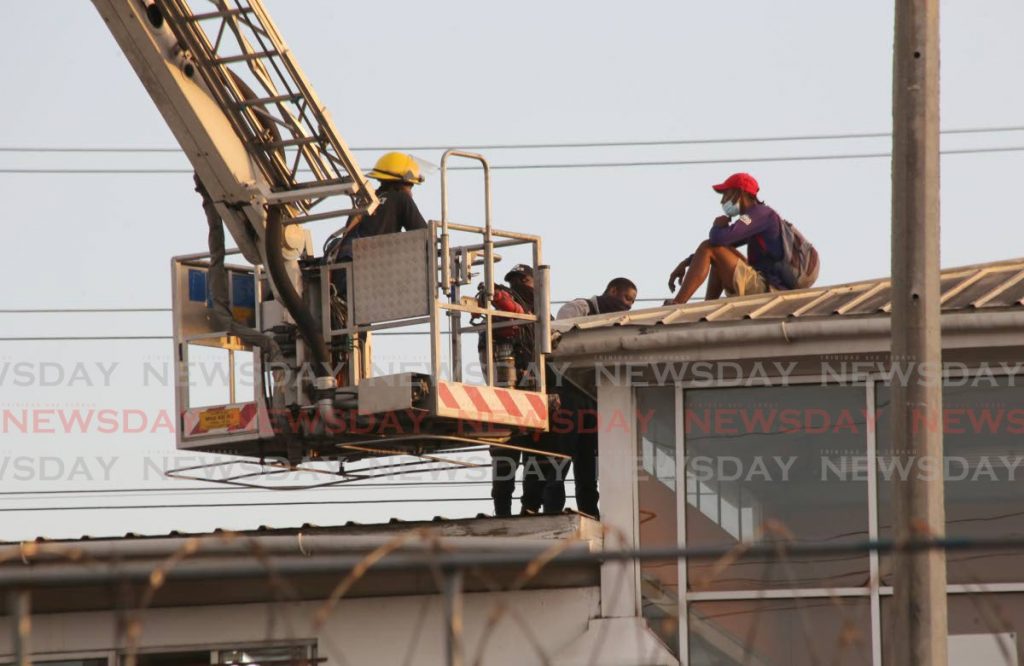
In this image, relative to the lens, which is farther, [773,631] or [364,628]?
[364,628]

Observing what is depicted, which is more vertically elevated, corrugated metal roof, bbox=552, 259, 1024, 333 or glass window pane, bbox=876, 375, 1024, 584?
corrugated metal roof, bbox=552, 259, 1024, 333

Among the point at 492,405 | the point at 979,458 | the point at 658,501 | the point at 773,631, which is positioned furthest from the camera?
the point at 492,405

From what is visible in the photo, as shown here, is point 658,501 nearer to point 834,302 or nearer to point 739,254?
point 834,302

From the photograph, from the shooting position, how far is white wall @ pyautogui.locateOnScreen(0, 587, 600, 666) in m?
12.1

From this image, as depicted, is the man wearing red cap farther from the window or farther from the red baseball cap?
the window

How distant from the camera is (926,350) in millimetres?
8594

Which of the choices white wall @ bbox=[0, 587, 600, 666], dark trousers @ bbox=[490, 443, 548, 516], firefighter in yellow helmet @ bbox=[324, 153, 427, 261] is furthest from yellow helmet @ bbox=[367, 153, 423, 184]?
white wall @ bbox=[0, 587, 600, 666]

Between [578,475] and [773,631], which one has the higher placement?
[578,475]

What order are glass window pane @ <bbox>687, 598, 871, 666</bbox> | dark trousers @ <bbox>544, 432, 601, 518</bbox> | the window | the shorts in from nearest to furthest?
glass window pane @ <bbox>687, 598, 871, 666</bbox>, the window, dark trousers @ <bbox>544, 432, 601, 518</bbox>, the shorts

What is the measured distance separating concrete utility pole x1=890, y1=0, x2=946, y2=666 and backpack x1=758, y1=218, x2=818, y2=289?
563 cm

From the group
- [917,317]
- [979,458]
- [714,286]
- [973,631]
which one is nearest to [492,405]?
[714,286]

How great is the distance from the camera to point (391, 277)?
13273 mm

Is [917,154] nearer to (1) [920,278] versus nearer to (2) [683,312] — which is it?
(1) [920,278]

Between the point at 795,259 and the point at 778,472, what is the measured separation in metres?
2.91
